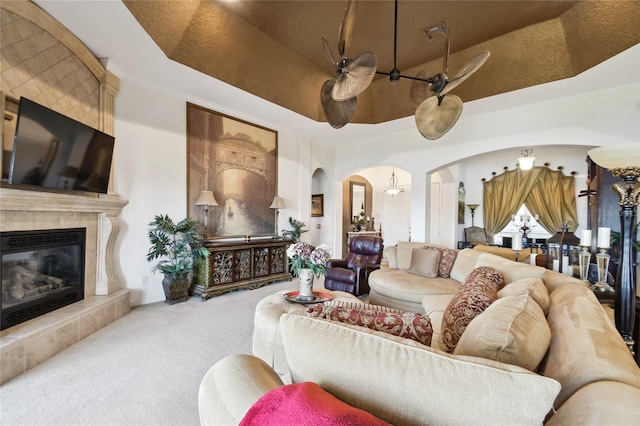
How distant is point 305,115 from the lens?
15.5ft

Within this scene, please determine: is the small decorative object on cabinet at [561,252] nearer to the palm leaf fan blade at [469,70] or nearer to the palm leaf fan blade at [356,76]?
the palm leaf fan blade at [469,70]

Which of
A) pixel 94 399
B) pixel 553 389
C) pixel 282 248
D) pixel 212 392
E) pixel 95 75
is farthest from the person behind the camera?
pixel 282 248

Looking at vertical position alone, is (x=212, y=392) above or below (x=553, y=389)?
below

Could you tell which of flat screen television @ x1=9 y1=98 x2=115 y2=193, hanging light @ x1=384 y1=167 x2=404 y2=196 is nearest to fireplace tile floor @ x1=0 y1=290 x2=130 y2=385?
flat screen television @ x1=9 y1=98 x2=115 y2=193

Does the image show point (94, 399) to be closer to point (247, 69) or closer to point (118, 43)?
point (118, 43)

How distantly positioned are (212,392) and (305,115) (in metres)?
4.44

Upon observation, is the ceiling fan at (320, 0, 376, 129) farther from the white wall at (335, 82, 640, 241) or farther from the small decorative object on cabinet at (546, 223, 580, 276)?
the white wall at (335, 82, 640, 241)

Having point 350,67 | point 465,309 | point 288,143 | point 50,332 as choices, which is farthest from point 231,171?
point 465,309

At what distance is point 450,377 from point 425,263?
10.5 ft

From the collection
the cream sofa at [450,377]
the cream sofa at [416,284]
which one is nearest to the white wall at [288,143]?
the cream sofa at [416,284]

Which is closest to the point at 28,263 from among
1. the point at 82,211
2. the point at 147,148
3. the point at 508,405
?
the point at 82,211

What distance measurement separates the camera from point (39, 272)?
2715mm

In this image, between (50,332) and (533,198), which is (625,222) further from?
(533,198)

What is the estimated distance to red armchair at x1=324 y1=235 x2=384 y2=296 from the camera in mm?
4133
